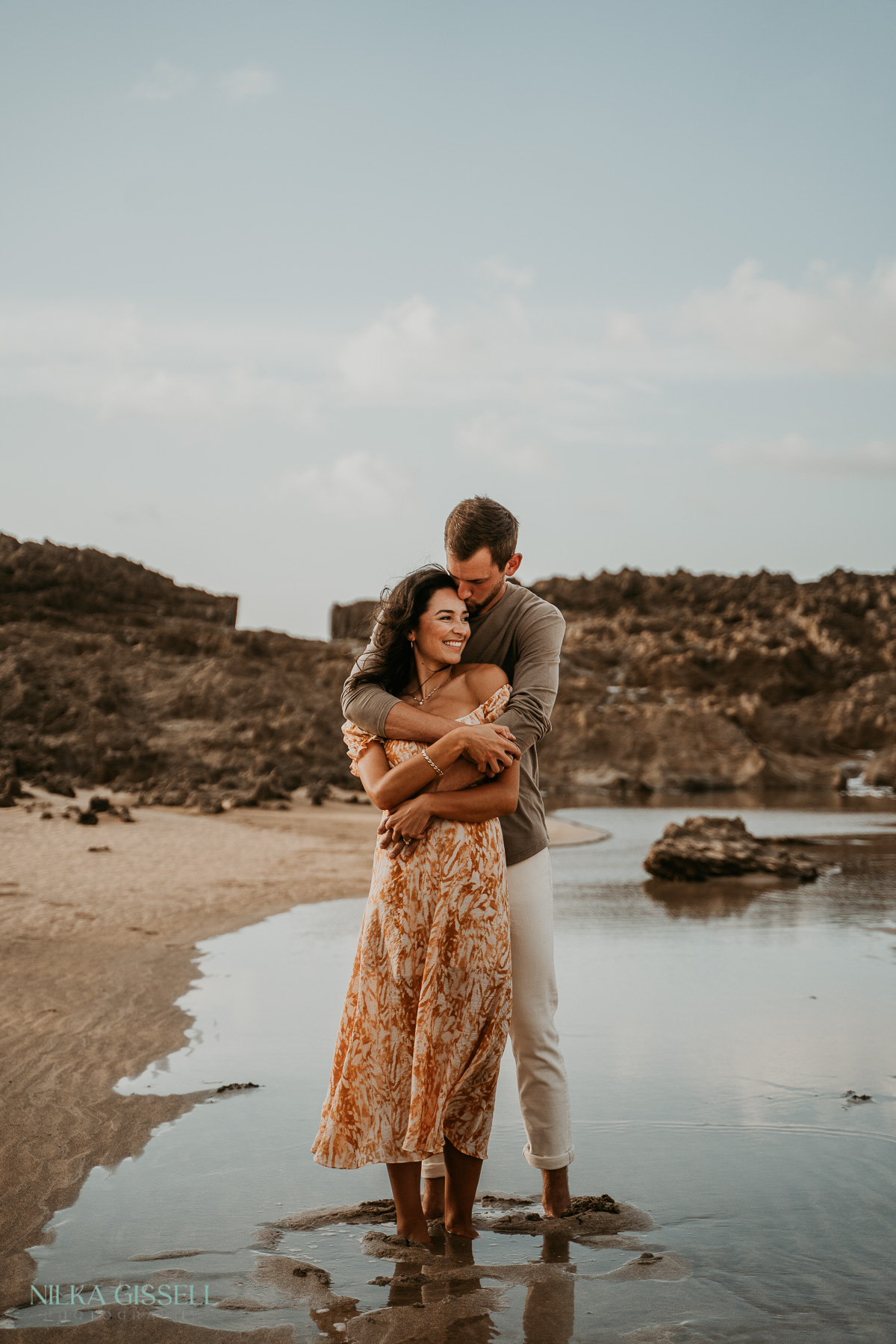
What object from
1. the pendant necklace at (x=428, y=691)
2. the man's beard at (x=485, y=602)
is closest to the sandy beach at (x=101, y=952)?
the pendant necklace at (x=428, y=691)

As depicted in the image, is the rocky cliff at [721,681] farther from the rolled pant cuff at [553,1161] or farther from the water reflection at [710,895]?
the rolled pant cuff at [553,1161]

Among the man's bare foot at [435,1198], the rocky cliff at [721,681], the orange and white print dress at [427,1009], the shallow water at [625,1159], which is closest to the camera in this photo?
the shallow water at [625,1159]

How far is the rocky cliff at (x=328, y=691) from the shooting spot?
31109 millimetres

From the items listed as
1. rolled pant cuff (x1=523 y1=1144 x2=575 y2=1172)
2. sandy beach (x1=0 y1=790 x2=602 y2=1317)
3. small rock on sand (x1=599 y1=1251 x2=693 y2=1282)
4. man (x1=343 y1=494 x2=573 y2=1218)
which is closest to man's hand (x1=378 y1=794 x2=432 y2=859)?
man (x1=343 y1=494 x2=573 y2=1218)

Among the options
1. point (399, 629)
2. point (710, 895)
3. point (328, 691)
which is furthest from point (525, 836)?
point (328, 691)

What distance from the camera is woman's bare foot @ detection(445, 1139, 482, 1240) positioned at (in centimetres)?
290

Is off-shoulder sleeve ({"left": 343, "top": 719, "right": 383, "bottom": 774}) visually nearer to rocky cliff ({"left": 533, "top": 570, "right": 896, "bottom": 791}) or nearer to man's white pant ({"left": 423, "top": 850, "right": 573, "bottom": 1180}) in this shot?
man's white pant ({"left": 423, "top": 850, "right": 573, "bottom": 1180})

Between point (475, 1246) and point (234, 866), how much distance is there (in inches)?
384

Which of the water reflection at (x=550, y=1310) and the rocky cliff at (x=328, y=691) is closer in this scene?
the water reflection at (x=550, y=1310)

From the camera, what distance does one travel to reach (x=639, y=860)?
1483 centimetres

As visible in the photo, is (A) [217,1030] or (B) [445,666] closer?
(B) [445,666]

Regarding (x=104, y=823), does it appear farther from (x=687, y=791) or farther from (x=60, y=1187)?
(x=687, y=791)

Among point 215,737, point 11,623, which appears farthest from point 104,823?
point 11,623

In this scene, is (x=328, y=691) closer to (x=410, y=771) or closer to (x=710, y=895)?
(x=710, y=895)
